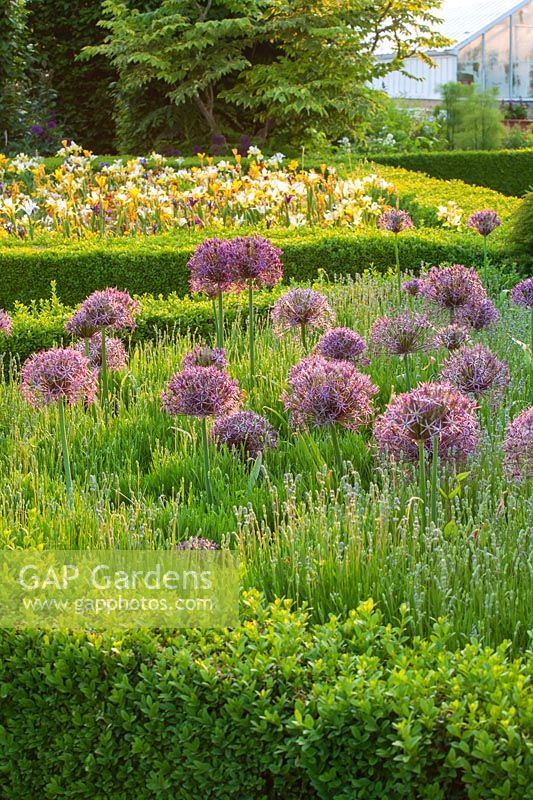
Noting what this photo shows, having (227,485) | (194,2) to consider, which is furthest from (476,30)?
(227,485)

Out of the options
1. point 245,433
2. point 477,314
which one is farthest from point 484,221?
point 245,433

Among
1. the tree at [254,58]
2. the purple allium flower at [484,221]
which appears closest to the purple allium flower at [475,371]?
the purple allium flower at [484,221]

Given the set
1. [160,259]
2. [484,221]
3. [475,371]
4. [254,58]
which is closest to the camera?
[475,371]

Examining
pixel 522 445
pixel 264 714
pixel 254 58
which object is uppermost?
pixel 254 58

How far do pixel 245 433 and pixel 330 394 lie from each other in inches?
32.6

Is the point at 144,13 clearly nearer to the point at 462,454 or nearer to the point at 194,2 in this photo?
the point at 194,2

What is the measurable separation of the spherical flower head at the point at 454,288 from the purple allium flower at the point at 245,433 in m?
1.09

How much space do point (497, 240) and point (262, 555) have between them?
21.5 ft

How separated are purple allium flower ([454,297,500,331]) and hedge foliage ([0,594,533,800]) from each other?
231cm

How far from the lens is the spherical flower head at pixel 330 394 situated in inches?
146

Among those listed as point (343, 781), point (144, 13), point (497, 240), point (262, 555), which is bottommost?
point (343, 781)

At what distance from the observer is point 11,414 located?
528cm

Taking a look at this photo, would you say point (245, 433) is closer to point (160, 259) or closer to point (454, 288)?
point (454, 288)

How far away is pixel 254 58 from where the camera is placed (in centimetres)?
1995
